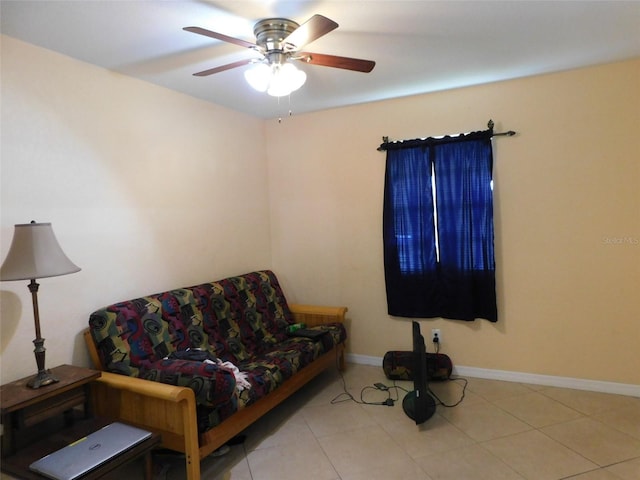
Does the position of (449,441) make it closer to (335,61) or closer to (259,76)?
(335,61)

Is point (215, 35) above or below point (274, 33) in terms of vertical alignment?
below

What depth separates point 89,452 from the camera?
1.69 metres

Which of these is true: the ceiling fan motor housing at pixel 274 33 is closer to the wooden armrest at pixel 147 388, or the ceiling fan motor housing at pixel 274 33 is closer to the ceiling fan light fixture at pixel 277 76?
the ceiling fan light fixture at pixel 277 76

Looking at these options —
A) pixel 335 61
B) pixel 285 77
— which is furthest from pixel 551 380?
pixel 285 77

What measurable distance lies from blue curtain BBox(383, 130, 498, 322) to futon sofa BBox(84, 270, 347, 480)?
720 millimetres

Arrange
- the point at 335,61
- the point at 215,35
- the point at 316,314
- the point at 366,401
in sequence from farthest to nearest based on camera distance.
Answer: the point at 316,314 < the point at 366,401 < the point at 335,61 < the point at 215,35

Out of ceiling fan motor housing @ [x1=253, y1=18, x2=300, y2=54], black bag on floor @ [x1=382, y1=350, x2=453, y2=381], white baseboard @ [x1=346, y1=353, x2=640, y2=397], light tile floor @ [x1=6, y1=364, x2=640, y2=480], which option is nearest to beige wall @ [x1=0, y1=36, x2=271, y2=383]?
light tile floor @ [x1=6, y1=364, x2=640, y2=480]

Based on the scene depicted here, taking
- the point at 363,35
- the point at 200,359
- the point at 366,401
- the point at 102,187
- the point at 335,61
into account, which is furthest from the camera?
the point at 366,401

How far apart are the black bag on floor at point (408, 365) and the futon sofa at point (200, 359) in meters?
0.46

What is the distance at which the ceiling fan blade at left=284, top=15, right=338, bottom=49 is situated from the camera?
1.58 meters

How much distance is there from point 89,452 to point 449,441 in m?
1.96

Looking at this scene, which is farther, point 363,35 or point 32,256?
point 363,35

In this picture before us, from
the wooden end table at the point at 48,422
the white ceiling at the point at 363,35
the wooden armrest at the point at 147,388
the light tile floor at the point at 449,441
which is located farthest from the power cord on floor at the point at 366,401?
the white ceiling at the point at 363,35

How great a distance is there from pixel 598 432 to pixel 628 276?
115 centimetres
